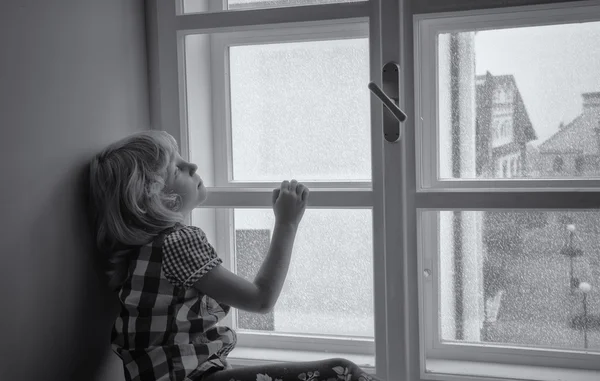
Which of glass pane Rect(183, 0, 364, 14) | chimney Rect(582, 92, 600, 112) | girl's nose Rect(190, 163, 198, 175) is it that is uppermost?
glass pane Rect(183, 0, 364, 14)

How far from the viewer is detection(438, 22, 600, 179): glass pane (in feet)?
4.52

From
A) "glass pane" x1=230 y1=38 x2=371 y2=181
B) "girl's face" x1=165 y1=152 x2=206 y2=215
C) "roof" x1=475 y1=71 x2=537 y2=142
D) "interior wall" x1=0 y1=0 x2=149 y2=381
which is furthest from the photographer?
"glass pane" x1=230 y1=38 x2=371 y2=181

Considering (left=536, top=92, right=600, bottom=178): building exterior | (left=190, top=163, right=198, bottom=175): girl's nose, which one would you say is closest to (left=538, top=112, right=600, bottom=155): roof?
(left=536, top=92, right=600, bottom=178): building exterior

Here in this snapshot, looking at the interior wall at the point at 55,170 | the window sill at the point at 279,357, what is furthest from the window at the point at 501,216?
the interior wall at the point at 55,170

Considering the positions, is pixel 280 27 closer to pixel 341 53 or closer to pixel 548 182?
pixel 341 53

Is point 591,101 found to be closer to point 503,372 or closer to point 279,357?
point 503,372

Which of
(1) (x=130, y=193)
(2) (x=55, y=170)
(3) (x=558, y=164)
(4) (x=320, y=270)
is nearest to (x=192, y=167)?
(1) (x=130, y=193)

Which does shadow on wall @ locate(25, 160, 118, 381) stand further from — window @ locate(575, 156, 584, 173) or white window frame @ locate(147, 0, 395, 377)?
window @ locate(575, 156, 584, 173)

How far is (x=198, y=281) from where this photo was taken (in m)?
1.21

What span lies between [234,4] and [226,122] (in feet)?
0.95

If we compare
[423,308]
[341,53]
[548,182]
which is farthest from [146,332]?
[548,182]

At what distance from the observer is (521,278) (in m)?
1.44

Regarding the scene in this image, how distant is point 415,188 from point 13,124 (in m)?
0.80

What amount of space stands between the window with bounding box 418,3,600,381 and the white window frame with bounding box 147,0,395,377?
0.30 ft
